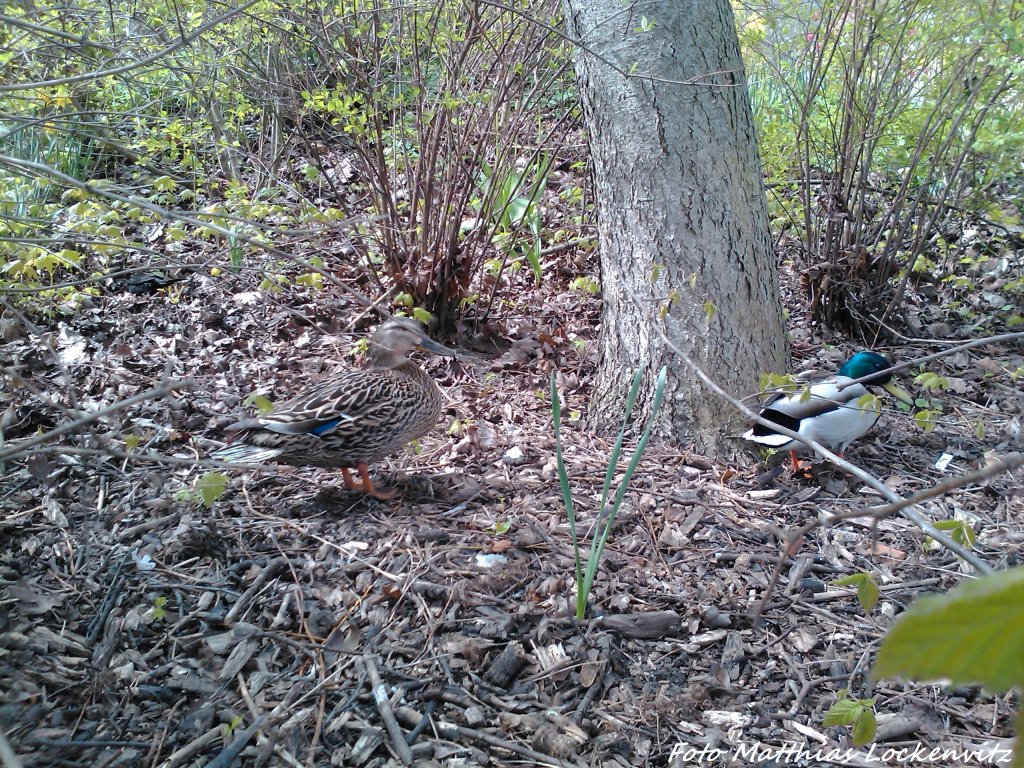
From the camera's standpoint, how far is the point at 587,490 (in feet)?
12.4

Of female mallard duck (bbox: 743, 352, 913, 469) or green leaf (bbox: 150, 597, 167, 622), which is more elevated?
female mallard duck (bbox: 743, 352, 913, 469)

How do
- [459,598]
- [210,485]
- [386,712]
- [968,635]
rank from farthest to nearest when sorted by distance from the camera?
[459,598] < [386,712] < [210,485] < [968,635]

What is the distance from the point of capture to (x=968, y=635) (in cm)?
39

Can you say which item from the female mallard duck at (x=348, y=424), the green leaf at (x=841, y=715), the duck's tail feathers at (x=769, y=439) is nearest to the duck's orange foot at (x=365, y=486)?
the female mallard duck at (x=348, y=424)

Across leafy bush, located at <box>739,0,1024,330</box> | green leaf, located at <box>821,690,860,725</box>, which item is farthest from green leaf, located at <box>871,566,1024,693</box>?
leafy bush, located at <box>739,0,1024,330</box>

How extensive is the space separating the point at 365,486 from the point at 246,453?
59 centimetres

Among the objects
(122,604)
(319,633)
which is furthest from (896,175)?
(122,604)

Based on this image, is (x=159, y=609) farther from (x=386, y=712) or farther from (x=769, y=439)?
(x=769, y=439)

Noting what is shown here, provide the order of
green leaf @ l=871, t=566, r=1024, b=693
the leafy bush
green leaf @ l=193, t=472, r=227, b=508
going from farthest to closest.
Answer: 1. the leafy bush
2. green leaf @ l=193, t=472, r=227, b=508
3. green leaf @ l=871, t=566, r=1024, b=693

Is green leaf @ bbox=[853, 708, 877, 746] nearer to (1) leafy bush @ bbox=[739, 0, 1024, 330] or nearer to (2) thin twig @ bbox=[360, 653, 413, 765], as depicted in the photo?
(2) thin twig @ bbox=[360, 653, 413, 765]

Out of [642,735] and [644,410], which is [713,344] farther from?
[642,735]

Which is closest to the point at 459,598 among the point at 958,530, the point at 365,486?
the point at 365,486

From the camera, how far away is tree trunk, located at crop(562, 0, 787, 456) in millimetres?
3807

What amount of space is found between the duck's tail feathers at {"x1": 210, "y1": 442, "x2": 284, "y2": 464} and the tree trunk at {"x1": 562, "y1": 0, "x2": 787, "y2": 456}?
1.89 metres
